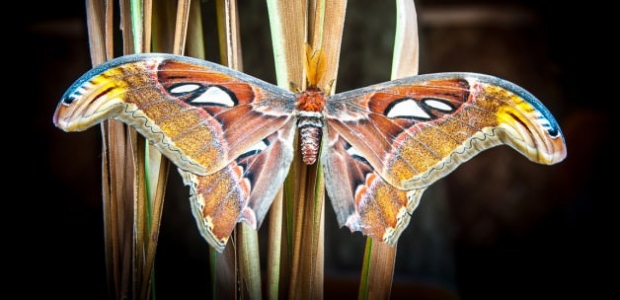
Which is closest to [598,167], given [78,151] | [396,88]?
[396,88]

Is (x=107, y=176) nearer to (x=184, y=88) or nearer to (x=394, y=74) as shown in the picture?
(x=184, y=88)

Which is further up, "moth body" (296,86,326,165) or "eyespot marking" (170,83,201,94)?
"eyespot marking" (170,83,201,94)

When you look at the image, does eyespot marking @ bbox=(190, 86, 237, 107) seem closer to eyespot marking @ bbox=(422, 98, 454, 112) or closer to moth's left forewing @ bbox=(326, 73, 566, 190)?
moth's left forewing @ bbox=(326, 73, 566, 190)

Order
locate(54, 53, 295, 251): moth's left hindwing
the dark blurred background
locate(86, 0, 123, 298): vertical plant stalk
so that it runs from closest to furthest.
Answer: locate(54, 53, 295, 251): moth's left hindwing, locate(86, 0, 123, 298): vertical plant stalk, the dark blurred background

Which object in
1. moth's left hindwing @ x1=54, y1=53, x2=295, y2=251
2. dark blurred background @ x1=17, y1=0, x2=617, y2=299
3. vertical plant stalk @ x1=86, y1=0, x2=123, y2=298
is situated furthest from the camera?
dark blurred background @ x1=17, y1=0, x2=617, y2=299

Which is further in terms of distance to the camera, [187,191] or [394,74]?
[187,191]

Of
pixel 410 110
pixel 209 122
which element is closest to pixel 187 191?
pixel 209 122

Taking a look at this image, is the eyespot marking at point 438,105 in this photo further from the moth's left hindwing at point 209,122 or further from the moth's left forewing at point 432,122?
the moth's left hindwing at point 209,122

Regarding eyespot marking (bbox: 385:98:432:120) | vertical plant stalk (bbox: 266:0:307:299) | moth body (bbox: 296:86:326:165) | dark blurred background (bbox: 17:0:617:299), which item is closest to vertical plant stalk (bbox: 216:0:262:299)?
vertical plant stalk (bbox: 266:0:307:299)
